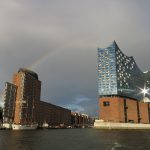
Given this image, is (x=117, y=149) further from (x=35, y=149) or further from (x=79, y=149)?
(x=35, y=149)

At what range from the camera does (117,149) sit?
54656 mm

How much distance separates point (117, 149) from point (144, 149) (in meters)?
6.03

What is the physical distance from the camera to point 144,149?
55.0 m

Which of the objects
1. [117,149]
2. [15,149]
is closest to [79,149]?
[117,149]

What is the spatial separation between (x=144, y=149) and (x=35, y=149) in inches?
942

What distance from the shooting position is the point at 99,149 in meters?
55.0

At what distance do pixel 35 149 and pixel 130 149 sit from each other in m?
20.8

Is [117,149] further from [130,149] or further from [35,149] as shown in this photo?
[35,149]

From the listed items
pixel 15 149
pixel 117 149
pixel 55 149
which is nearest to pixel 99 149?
pixel 117 149

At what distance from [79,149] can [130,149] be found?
441 inches

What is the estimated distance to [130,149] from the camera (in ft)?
180

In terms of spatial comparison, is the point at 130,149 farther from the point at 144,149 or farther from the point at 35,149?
the point at 35,149

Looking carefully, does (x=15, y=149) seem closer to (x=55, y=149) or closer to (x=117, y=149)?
(x=55, y=149)

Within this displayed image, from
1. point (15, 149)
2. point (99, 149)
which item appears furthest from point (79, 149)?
point (15, 149)
